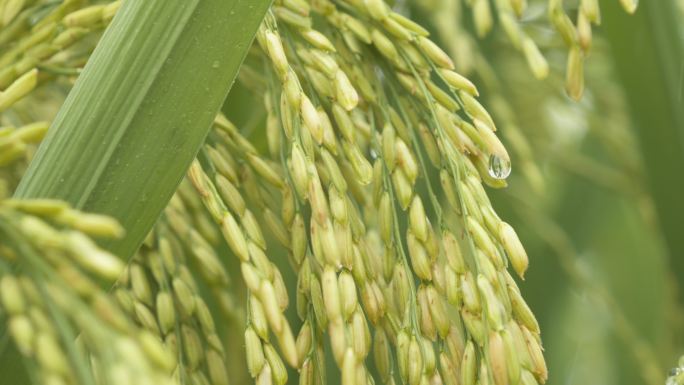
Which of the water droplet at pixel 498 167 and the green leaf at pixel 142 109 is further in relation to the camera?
the water droplet at pixel 498 167

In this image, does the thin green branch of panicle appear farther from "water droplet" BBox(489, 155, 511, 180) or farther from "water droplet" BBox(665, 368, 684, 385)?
"water droplet" BBox(665, 368, 684, 385)

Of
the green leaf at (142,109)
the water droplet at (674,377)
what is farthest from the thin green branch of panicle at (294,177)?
the water droplet at (674,377)

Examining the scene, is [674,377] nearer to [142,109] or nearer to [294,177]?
[294,177]

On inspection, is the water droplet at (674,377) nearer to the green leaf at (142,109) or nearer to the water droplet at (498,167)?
the water droplet at (498,167)

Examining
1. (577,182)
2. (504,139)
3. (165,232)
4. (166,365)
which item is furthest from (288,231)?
(577,182)

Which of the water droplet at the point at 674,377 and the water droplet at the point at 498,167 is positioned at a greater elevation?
the water droplet at the point at 498,167

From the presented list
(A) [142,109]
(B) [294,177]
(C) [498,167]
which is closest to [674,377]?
(C) [498,167]
